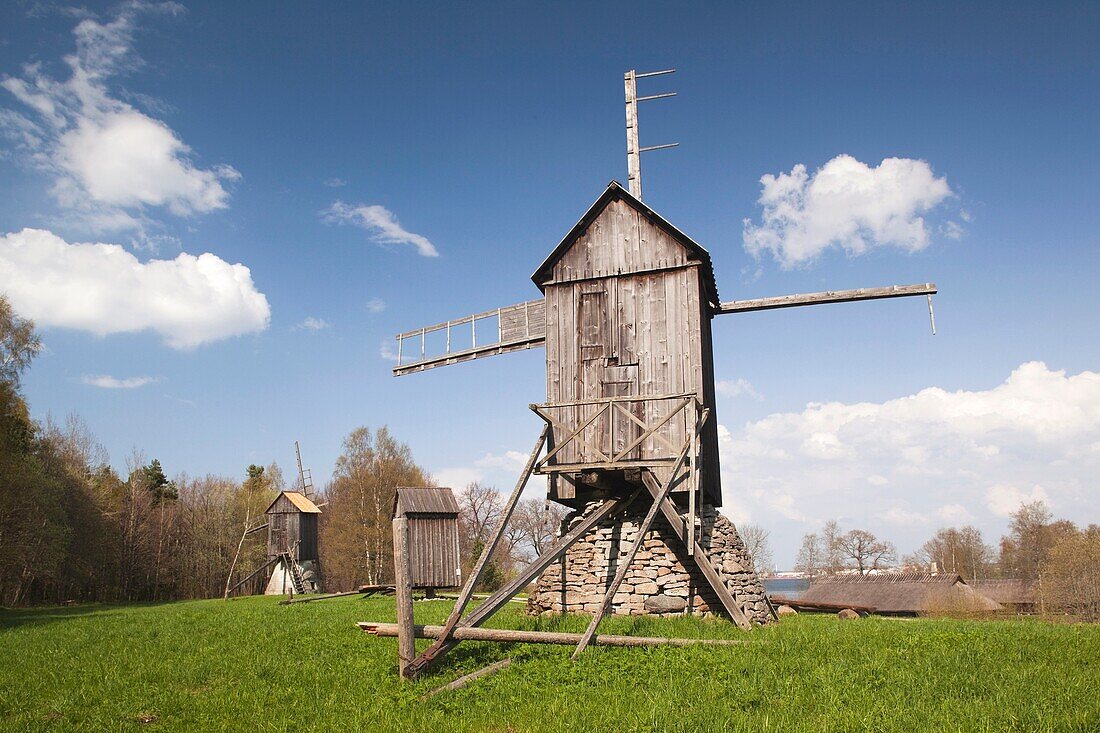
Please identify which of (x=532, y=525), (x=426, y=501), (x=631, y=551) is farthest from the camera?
(x=532, y=525)

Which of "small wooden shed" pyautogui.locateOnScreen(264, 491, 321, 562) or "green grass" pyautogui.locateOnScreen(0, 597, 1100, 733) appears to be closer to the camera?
"green grass" pyautogui.locateOnScreen(0, 597, 1100, 733)

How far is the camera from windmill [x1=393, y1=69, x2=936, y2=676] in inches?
641

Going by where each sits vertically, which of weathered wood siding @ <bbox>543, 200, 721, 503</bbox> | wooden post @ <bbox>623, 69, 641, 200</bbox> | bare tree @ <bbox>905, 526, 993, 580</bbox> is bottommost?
bare tree @ <bbox>905, 526, 993, 580</bbox>

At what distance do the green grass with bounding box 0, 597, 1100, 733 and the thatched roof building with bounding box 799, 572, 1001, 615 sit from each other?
21.0m

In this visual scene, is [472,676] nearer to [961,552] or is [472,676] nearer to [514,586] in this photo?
[514,586]

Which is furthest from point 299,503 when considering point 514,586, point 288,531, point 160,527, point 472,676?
point 472,676

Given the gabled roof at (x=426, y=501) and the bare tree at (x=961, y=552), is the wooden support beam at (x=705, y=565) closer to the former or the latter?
the gabled roof at (x=426, y=501)

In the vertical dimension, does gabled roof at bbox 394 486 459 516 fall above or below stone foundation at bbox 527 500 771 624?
above

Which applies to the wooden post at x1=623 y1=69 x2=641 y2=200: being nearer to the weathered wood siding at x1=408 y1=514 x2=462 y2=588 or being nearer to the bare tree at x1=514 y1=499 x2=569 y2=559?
the weathered wood siding at x1=408 y1=514 x2=462 y2=588

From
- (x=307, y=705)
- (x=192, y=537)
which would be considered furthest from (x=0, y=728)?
(x=192, y=537)

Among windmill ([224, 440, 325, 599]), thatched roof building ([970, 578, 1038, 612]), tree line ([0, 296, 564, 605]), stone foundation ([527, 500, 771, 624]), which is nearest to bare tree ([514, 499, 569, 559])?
tree line ([0, 296, 564, 605])

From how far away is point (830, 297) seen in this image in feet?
61.3

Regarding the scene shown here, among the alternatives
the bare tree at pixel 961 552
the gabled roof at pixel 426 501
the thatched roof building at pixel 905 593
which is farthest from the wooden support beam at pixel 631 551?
the bare tree at pixel 961 552

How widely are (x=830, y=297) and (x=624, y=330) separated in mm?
5497
